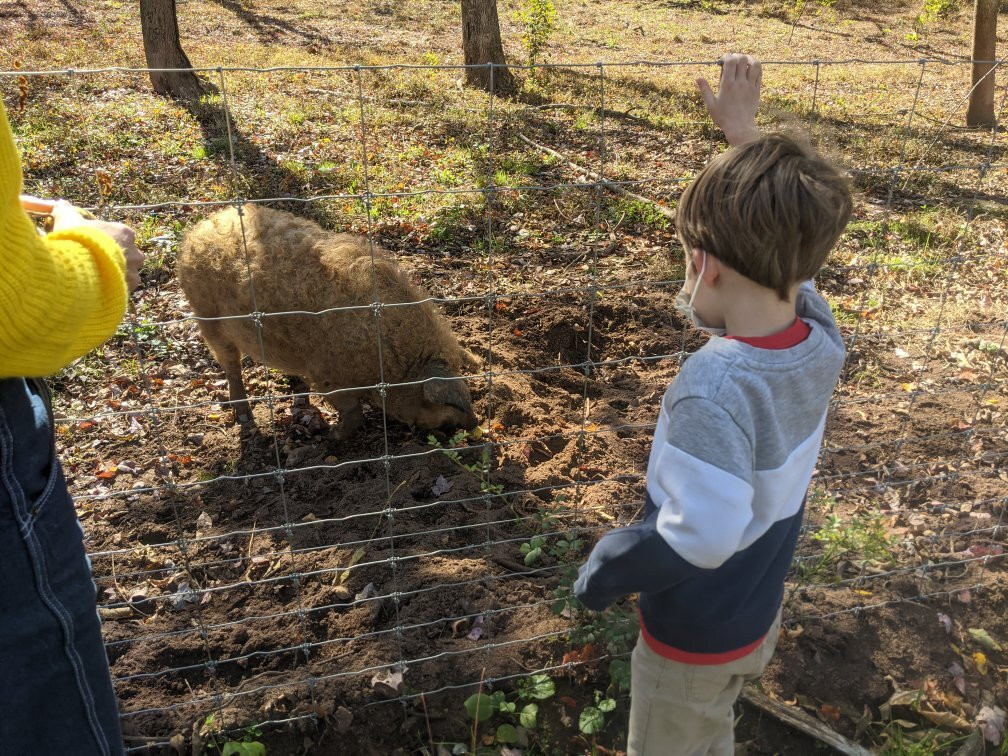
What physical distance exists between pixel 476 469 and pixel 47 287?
3.51m

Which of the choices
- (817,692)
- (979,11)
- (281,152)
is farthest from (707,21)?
(817,692)

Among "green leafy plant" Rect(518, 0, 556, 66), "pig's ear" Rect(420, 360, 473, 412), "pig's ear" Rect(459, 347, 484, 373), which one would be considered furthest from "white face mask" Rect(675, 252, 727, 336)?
"green leafy plant" Rect(518, 0, 556, 66)

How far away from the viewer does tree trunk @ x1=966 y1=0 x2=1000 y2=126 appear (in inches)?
407

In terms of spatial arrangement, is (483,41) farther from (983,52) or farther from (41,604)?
(41,604)

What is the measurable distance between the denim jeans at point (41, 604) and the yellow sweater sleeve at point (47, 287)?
181mm

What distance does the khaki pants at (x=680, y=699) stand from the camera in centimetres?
230

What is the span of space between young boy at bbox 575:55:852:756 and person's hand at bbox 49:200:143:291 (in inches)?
55.1

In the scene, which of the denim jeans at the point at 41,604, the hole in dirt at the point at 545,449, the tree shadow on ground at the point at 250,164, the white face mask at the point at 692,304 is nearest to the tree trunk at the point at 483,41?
the tree shadow on ground at the point at 250,164

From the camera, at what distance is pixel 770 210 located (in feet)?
6.11

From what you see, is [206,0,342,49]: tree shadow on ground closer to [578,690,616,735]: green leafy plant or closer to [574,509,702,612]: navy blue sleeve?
[578,690,616,735]: green leafy plant

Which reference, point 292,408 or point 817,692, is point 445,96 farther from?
point 817,692

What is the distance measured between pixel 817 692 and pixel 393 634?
193cm

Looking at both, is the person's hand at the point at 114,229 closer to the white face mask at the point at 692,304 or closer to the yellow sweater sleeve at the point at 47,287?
the yellow sweater sleeve at the point at 47,287

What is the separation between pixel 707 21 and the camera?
66.2 ft
